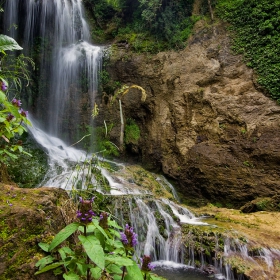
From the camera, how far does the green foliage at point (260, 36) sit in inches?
376

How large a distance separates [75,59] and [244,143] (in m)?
9.09

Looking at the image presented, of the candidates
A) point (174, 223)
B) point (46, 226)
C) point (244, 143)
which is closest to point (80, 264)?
point (46, 226)

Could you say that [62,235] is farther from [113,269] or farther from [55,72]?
[55,72]

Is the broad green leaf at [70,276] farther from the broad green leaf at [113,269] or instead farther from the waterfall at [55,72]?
the waterfall at [55,72]

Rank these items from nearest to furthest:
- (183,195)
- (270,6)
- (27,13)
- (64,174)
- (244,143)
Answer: (64,174) < (244,143) < (183,195) < (270,6) < (27,13)

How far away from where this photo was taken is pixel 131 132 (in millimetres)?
11430

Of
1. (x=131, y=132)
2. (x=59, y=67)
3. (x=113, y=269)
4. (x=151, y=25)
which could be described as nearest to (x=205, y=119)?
(x=131, y=132)

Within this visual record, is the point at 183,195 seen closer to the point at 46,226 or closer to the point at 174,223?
the point at 174,223

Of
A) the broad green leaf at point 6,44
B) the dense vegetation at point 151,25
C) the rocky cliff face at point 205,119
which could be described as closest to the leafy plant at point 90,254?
the broad green leaf at point 6,44

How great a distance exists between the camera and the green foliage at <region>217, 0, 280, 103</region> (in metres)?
9.55

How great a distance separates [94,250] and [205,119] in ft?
31.2

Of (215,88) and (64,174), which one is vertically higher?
(215,88)

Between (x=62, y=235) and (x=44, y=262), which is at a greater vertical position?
(x=62, y=235)

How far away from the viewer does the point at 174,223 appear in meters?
5.52
